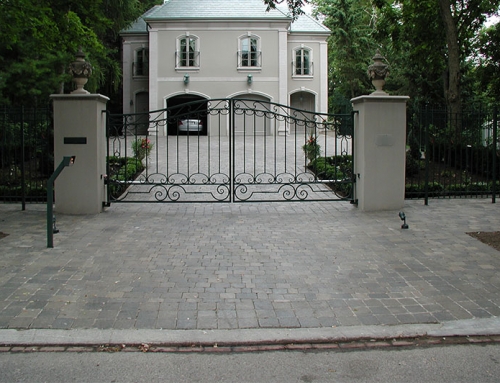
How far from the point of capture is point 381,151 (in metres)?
11.4

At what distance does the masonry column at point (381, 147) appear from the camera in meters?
11.4

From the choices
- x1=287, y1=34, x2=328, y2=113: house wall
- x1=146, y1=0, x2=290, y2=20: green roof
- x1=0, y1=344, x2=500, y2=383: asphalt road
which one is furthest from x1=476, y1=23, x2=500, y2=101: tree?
x1=0, y1=344, x2=500, y2=383: asphalt road

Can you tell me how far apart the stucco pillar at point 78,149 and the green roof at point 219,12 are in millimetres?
25208

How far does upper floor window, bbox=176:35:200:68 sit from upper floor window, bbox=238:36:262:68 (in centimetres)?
276

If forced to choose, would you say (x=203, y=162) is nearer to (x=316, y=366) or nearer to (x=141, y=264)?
(x=141, y=264)

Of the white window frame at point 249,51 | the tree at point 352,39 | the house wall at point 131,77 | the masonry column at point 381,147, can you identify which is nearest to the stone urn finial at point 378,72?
the masonry column at point 381,147

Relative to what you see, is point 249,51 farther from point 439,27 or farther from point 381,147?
point 381,147

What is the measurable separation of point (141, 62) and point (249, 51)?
7.95 meters

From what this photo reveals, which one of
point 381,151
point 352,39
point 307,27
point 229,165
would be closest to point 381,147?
point 381,151

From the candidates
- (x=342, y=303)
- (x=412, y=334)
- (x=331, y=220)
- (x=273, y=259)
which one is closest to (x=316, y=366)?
(x=412, y=334)

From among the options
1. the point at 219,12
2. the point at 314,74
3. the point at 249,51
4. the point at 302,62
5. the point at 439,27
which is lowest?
the point at 439,27

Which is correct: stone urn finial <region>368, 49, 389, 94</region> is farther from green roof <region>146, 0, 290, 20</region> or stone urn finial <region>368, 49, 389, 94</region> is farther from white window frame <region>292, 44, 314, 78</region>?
white window frame <region>292, 44, 314, 78</region>

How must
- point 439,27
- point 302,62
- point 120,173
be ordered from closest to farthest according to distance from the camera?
point 120,173 → point 439,27 → point 302,62

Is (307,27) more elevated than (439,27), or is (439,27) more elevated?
(307,27)
